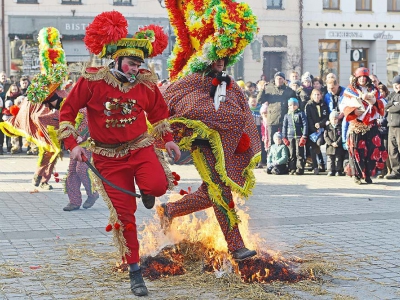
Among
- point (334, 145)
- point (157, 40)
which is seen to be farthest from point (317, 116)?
point (157, 40)

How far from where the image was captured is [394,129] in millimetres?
12672

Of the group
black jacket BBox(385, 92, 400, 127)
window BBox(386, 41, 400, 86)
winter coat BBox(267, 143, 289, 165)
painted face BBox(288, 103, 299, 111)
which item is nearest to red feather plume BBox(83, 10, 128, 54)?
black jacket BBox(385, 92, 400, 127)

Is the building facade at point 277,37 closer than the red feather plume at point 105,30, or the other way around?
the red feather plume at point 105,30

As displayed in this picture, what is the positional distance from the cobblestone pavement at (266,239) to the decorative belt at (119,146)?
98 cm

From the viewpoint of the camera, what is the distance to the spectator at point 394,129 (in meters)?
12.5

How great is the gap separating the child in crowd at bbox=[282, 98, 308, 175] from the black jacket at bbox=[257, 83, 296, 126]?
0.49m

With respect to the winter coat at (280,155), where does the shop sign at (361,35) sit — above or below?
above

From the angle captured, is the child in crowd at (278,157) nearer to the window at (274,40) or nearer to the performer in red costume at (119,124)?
the performer in red costume at (119,124)

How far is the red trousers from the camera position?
17.7 ft

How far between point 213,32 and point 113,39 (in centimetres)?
86

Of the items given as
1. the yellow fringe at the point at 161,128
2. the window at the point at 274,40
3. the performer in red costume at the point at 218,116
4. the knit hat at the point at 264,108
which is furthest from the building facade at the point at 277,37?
the yellow fringe at the point at 161,128

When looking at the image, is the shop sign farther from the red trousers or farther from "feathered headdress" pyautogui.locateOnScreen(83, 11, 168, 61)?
the red trousers

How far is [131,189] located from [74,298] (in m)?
0.91

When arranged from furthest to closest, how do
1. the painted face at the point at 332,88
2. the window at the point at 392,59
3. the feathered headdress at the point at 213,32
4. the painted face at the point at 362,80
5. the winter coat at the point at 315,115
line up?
1. the window at the point at 392,59
2. the winter coat at the point at 315,115
3. the painted face at the point at 332,88
4. the painted face at the point at 362,80
5. the feathered headdress at the point at 213,32
